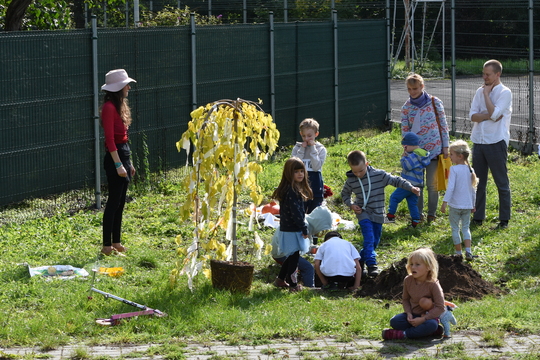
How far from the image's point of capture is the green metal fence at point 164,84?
10805mm

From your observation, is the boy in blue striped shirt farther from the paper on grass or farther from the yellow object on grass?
the paper on grass

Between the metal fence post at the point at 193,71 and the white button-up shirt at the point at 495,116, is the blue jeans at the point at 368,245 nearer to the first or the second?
the white button-up shirt at the point at 495,116

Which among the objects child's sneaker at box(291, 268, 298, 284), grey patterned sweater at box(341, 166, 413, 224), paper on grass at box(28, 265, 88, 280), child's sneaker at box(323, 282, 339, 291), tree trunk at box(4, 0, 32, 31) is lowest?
child's sneaker at box(323, 282, 339, 291)

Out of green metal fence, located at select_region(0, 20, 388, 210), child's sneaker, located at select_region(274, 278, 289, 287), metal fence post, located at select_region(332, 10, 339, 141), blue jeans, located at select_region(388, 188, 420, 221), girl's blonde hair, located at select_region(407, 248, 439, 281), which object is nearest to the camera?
girl's blonde hair, located at select_region(407, 248, 439, 281)

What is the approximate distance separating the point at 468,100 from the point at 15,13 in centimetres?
1271

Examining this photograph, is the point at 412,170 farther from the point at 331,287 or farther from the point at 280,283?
the point at 280,283

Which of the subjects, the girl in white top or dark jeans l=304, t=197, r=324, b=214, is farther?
dark jeans l=304, t=197, r=324, b=214

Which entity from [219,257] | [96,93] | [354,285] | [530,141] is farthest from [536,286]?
[530,141]

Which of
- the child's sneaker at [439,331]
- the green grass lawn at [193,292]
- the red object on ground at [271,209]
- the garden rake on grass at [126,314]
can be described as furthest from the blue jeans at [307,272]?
the red object on ground at [271,209]

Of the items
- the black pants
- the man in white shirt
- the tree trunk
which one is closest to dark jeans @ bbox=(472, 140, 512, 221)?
the man in white shirt

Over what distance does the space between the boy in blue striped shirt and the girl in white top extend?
1.16m

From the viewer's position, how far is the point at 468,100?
2222cm

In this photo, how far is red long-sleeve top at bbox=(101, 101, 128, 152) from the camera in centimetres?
898

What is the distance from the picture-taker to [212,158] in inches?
307
